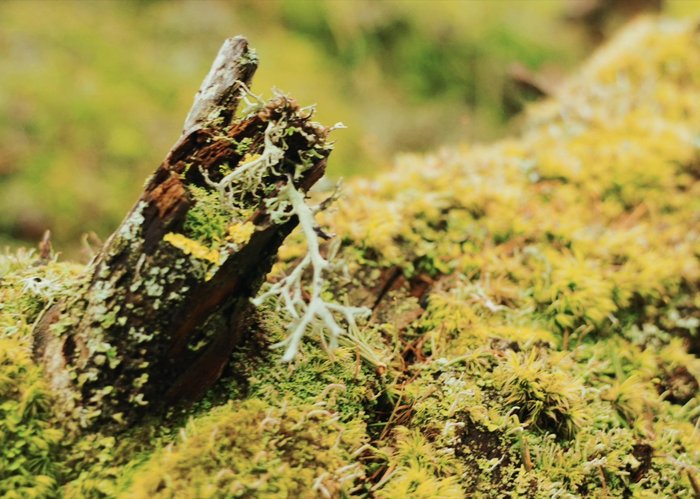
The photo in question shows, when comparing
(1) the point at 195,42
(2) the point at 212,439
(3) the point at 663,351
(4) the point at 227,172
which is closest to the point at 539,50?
(1) the point at 195,42

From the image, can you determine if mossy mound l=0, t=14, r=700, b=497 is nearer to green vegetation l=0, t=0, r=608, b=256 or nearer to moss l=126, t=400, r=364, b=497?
moss l=126, t=400, r=364, b=497

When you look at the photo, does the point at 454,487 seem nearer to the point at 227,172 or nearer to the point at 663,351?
the point at 227,172

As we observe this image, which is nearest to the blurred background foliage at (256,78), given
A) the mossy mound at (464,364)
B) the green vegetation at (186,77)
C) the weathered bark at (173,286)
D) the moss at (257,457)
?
the green vegetation at (186,77)

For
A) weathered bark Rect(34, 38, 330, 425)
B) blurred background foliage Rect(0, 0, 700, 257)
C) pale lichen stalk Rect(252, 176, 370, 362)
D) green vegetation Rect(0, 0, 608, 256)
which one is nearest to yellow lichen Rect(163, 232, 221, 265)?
weathered bark Rect(34, 38, 330, 425)

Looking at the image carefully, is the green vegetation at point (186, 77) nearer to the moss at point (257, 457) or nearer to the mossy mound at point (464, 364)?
the mossy mound at point (464, 364)

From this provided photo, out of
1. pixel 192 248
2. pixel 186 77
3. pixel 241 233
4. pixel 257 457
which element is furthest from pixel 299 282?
pixel 186 77

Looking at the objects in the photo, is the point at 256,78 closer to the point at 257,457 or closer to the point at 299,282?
the point at 299,282
